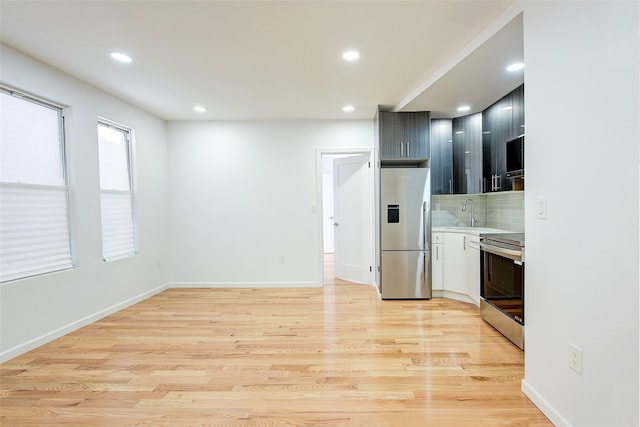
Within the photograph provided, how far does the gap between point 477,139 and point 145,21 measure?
364cm

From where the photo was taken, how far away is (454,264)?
3.73m

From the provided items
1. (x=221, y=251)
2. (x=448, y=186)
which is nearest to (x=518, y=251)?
(x=448, y=186)

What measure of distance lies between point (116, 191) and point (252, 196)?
1.71 m

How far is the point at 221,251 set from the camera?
4.52 m

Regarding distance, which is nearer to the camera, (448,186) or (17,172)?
(17,172)

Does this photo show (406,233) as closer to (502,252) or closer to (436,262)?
(436,262)

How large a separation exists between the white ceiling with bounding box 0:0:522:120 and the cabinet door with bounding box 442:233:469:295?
5.37ft

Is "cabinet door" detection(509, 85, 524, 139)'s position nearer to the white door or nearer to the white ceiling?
the white ceiling

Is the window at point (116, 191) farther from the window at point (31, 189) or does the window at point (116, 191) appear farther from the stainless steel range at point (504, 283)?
the stainless steel range at point (504, 283)

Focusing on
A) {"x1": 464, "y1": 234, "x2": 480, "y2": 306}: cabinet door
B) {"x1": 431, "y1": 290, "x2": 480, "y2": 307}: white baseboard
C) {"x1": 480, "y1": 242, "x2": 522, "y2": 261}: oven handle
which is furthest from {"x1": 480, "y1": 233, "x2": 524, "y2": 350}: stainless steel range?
{"x1": 431, "y1": 290, "x2": 480, "y2": 307}: white baseboard

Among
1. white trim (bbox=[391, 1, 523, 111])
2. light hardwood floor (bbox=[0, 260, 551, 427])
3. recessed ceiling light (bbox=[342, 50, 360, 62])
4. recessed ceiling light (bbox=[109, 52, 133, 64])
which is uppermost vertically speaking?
recessed ceiling light (bbox=[109, 52, 133, 64])

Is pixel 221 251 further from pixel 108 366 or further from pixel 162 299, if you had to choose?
pixel 108 366

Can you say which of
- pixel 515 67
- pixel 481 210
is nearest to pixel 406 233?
pixel 481 210

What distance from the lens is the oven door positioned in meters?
2.34
